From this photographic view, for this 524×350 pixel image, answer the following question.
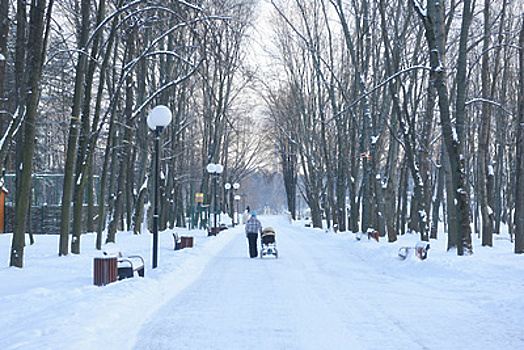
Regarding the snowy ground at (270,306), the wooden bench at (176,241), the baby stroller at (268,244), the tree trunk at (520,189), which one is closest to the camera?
the snowy ground at (270,306)

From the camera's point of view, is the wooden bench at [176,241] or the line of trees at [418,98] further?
the wooden bench at [176,241]

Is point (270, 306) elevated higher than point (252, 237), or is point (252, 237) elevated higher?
point (252, 237)

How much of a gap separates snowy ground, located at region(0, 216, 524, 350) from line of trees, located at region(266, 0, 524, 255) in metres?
4.08

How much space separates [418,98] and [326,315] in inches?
781

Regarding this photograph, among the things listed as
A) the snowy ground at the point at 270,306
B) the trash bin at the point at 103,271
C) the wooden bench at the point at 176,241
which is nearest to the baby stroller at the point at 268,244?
the snowy ground at the point at 270,306

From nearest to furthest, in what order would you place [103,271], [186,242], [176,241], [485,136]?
1. [103,271]
2. [485,136]
3. [176,241]
4. [186,242]

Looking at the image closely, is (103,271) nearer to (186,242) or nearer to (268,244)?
(268,244)

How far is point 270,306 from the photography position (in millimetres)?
9281

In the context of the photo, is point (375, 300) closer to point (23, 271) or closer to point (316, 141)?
point (23, 271)

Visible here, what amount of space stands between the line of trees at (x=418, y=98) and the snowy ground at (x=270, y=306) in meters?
4.08

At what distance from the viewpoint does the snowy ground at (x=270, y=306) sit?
6730 mm

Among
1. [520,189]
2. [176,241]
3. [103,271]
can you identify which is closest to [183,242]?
[176,241]

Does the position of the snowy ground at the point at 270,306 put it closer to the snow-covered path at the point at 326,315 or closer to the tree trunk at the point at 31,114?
the snow-covered path at the point at 326,315

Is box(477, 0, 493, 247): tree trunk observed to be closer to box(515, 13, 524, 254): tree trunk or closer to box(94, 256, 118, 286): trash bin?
box(515, 13, 524, 254): tree trunk
